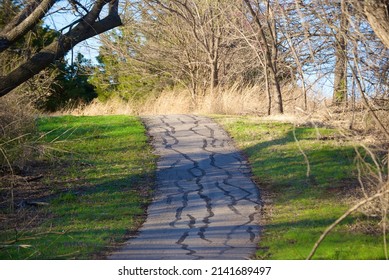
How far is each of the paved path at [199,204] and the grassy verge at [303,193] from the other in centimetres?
29

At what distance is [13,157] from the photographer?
13.1 metres

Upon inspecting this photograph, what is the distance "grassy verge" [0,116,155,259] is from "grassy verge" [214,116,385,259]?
2.15m

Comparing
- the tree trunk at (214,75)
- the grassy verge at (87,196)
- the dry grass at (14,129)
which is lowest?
the grassy verge at (87,196)

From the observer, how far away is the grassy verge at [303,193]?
8.34 meters

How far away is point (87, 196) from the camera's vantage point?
1246 centimetres

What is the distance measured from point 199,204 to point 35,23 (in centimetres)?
397

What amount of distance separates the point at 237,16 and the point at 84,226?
522 inches

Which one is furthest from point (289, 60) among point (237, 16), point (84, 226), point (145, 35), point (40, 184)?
point (84, 226)

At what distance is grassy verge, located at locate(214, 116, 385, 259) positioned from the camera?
834 centimetres

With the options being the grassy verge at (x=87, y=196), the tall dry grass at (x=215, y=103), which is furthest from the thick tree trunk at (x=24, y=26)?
the tall dry grass at (x=215, y=103)

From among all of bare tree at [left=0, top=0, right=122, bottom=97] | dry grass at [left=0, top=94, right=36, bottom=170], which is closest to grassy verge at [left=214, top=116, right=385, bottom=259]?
bare tree at [left=0, top=0, right=122, bottom=97]

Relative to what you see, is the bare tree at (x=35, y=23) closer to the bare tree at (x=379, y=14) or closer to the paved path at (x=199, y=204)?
the paved path at (x=199, y=204)

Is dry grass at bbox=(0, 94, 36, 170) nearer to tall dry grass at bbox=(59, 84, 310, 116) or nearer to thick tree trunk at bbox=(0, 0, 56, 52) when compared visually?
thick tree trunk at bbox=(0, 0, 56, 52)

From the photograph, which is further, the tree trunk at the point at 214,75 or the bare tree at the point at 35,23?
the tree trunk at the point at 214,75
